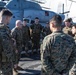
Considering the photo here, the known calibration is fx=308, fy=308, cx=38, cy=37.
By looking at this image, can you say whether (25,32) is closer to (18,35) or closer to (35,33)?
(35,33)

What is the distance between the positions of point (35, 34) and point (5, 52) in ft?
26.6

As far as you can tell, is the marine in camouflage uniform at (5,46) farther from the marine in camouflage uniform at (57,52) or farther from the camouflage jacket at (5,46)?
the marine in camouflage uniform at (57,52)

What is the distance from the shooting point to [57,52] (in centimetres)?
486

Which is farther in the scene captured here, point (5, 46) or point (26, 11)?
point (26, 11)

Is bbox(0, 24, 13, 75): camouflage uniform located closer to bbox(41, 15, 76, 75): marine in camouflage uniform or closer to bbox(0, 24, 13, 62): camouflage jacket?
bbox(0, 24, 13, 62): camouflage jacket

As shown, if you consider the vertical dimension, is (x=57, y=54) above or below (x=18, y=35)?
above

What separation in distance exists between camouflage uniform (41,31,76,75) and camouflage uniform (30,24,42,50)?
8562 millimetres

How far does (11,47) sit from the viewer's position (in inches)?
224

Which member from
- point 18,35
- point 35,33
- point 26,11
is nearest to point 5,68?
point 18,35

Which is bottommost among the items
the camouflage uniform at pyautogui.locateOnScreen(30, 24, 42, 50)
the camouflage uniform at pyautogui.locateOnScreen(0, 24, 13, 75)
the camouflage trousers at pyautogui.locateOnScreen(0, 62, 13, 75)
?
the camouflage uniform at pyautogui.locateOnScreen(30, 24, 42, 50)

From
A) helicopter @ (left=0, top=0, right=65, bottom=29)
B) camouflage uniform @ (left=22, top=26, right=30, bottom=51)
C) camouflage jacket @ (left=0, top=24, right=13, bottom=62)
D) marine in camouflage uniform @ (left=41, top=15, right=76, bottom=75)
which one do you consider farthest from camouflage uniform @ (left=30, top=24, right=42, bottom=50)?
marine in camouflage uniform @ (left=41, top=15, right=76, bottom=75)

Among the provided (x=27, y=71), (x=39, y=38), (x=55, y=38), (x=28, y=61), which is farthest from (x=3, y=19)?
(x=39, y=38)

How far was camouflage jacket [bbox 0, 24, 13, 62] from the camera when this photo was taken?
556 centimetres

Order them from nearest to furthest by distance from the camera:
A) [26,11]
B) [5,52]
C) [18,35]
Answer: [5,52]
[18,35]
[26,11]
